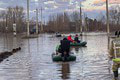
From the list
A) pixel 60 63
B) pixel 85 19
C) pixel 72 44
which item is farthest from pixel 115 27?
pixel 60 63

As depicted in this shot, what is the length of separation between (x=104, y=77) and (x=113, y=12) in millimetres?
130276

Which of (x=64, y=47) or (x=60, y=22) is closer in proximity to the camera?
(x=64, y=47)

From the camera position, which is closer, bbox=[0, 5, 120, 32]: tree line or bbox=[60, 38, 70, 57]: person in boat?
bbox=[60, 38, 70, 57]: person in boat

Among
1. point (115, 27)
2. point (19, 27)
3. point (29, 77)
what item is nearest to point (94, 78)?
point (29, 77)

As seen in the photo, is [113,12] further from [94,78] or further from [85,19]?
[94,78]

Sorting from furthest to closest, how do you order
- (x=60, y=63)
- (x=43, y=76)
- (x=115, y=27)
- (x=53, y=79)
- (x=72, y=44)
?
(x=115, y=27) < (x=72, y=44) < (x=60, y=63) < (x=43, y=76) < (x=53, y=79)

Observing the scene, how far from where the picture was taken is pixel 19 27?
150m

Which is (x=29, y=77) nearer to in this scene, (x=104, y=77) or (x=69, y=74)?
(x=69, y=74)

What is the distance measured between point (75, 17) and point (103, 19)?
46.1 ft

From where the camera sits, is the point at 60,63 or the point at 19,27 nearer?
the point at 60,63

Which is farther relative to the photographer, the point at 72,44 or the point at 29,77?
the point at 72,44

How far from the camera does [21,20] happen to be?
510ft

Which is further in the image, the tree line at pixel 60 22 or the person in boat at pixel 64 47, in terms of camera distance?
the tree line at pixel 60 22

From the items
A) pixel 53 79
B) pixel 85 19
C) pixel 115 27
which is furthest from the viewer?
pixel 85 19
